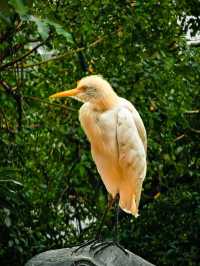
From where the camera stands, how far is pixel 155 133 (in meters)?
4.73

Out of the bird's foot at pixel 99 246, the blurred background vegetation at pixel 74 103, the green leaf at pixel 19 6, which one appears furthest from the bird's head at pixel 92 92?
the blurred background vegetation at pixel 74 103

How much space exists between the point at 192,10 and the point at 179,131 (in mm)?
796

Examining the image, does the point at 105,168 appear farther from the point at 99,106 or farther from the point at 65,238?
the point at 65,238

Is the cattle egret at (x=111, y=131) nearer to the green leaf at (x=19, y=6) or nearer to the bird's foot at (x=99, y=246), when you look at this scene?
the bird's foot at (x=99, y=246)

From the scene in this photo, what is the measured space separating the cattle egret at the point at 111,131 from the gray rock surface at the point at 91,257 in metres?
0.24

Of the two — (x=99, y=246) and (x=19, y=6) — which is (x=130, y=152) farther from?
(x=19, y=6)

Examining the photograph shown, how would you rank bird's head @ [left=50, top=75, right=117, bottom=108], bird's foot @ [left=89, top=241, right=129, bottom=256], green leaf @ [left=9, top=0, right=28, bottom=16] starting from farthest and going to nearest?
bird's foot @ [left=89, top=241, right=129, bottom=256] < bird's head @ [left=50, top=75, right=117, bottom=108] < green leaf @ [left=9, top=0, right=28, bottom=16]

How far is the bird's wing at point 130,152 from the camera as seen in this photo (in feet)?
9.67

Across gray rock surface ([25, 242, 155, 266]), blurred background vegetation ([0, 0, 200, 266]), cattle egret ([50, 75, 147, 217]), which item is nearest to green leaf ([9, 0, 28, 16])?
cattle egret ([50, 75, 147, 217])

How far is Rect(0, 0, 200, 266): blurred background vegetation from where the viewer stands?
4508mm

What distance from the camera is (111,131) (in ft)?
9.71

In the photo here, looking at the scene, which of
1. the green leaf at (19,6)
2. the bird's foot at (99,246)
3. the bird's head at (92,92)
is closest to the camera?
the green leaf at (19,6)

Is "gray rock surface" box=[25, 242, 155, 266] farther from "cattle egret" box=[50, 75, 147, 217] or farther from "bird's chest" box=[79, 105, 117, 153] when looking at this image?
"bird's chest" box=[79, 105, 117, 153]

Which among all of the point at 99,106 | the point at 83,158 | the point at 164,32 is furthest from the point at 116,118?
the point at 164,32
